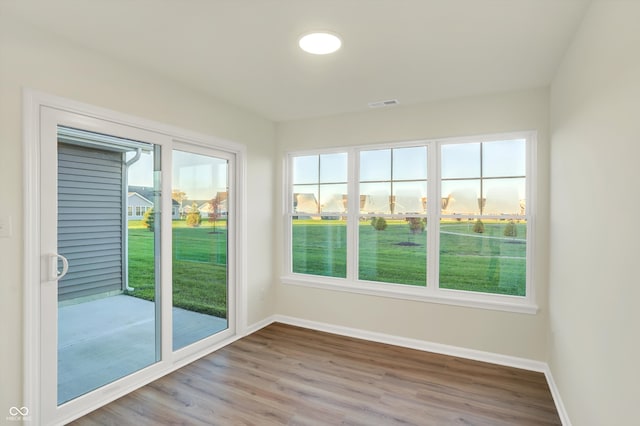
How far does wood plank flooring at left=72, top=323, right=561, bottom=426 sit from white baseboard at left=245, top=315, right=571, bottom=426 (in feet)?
0.25

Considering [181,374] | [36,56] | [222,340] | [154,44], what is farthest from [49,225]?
[222,340]

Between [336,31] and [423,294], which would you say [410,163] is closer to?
[423,294]

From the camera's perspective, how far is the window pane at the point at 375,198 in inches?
159

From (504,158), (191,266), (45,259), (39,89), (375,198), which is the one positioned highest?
(39,89)

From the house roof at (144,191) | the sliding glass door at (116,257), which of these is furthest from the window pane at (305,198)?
the house roof at (144,191)

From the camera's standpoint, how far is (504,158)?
3.43 meters

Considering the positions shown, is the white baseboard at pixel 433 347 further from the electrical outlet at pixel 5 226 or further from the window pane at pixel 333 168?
the electrical outlet at pixel 5 226

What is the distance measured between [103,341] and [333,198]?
284 centimetres

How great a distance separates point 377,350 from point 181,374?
78.6 inches

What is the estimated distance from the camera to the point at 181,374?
3.10 metres

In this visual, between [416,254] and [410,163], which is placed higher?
[410,163]

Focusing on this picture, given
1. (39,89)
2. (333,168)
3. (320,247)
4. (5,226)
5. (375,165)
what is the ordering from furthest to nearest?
(320,247) < (333,168) < (375,165) < (39,89) < (5,226)

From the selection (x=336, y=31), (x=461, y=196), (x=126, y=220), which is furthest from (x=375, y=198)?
(x=126, y=220)

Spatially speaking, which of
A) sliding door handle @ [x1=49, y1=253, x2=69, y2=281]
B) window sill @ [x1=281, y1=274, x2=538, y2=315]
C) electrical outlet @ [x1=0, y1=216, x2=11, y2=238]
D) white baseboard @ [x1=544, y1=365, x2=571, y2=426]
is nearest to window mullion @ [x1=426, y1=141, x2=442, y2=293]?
window sill @ [x1=281, y1=274, x2=538, y2=315]
